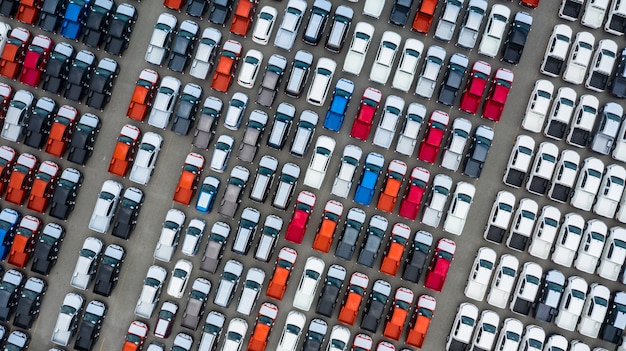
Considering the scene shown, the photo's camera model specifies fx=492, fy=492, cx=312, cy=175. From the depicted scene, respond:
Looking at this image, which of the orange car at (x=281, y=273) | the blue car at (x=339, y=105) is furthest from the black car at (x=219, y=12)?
the orange car at (x=281, y=273)

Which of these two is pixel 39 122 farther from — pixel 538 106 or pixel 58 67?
pixel 538 106

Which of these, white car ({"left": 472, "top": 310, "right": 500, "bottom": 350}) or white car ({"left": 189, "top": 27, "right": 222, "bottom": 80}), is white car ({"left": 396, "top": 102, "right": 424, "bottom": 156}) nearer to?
white car ({"left": 472, "top": 310, "right": 500, "bottom": 350})

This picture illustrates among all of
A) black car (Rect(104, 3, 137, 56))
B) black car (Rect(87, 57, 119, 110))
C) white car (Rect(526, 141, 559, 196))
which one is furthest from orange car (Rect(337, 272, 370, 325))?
black car (Rect(104, 3, 137, 56))

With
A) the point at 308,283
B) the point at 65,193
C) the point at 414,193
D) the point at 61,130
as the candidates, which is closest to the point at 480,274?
the point at 414,193

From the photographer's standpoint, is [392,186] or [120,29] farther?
[120,29]

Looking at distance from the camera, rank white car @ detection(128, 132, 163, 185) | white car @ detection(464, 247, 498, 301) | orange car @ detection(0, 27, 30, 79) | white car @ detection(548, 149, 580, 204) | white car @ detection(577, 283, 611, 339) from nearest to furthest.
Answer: white car @ detection(577, 283, 611, 339) → white car @ detection(548, 149, 580, 204) → white car @ detection(464, 247, 498, 301) → white car @ detection(128, 132, 163, 185) → orange car @ detection(0, 27, 30, 79)

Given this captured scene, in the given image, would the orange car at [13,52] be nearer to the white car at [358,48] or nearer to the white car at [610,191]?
the white car at [358,48]

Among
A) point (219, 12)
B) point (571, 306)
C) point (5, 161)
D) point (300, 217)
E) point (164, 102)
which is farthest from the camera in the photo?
point (5, 161)
